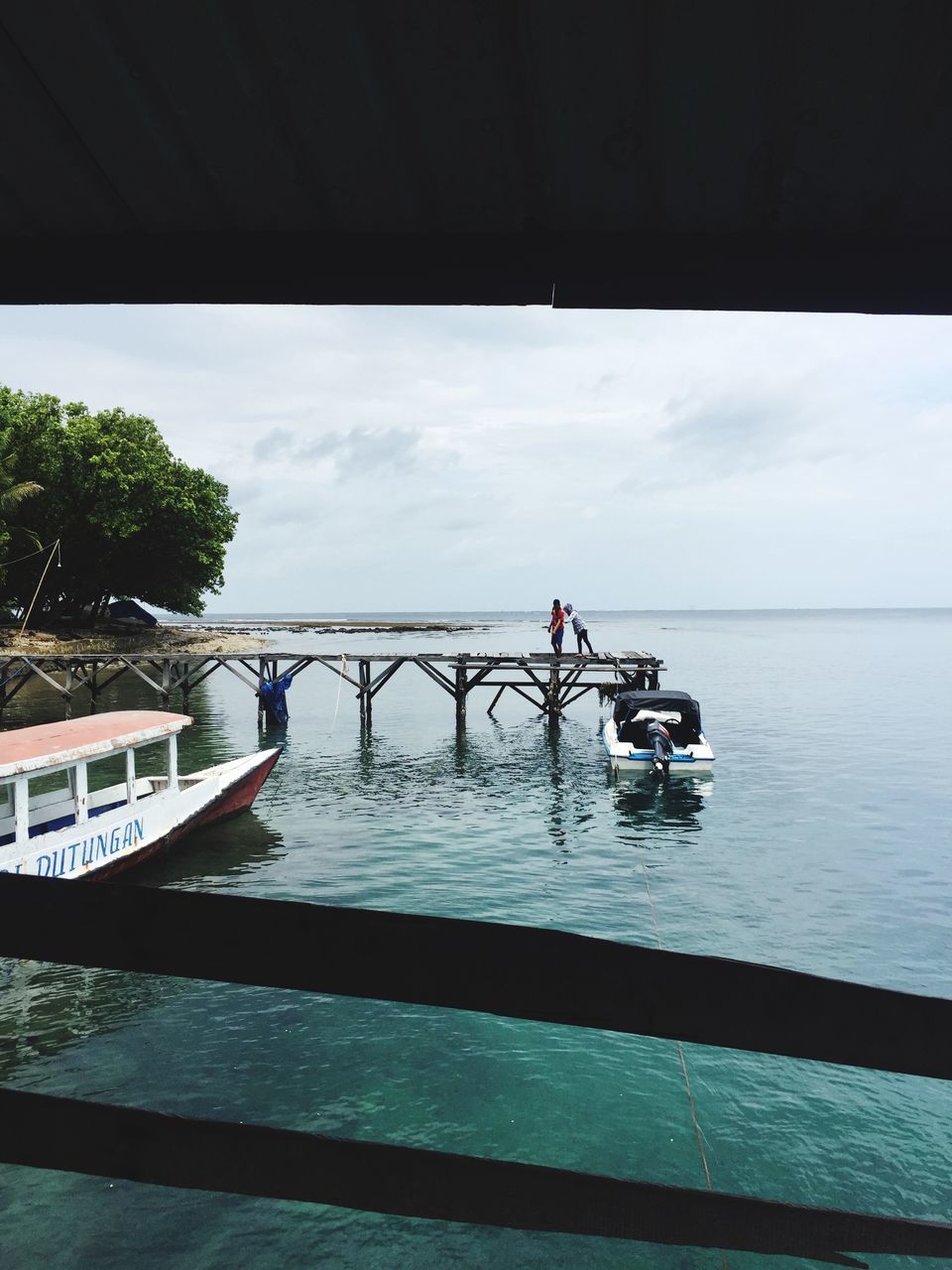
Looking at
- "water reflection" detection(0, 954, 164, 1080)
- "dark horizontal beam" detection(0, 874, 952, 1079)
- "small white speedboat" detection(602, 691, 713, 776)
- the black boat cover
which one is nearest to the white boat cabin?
"water reflection" detection(0, 954, 164, 1080)

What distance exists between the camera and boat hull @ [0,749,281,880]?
35.4ft

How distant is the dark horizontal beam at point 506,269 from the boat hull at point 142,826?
7.52 m

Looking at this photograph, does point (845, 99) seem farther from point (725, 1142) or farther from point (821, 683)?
point (821, 683)

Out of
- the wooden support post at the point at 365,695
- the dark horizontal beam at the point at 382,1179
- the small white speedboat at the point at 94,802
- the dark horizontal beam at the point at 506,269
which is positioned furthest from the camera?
the wooden support post at the point at 365,695

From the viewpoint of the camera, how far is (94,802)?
537 inches

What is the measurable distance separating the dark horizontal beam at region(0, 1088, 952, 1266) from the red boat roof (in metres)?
9.46

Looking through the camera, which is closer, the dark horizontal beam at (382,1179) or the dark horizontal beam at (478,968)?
the dark horizontal beam at (478,968)

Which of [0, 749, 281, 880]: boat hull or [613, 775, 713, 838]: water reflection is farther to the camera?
[613, 775, 713, 838]: water reflection

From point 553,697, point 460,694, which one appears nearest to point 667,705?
point 553,697

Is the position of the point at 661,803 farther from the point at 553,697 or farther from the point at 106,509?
the point at 106,509

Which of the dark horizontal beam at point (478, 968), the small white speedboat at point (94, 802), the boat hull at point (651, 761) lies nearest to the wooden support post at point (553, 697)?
the boat hull at point (651, 761)

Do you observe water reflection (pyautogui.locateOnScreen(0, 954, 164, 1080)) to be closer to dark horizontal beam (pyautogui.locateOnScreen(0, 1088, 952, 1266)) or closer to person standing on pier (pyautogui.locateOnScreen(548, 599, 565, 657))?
dark horizontal beam (pyautogui.locateOnScreen(0, 1088, 952, 1266))

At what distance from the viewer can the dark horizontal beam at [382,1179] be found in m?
1.73

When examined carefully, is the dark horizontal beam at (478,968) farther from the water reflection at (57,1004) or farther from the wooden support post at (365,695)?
the wooden support post at (365,695)
